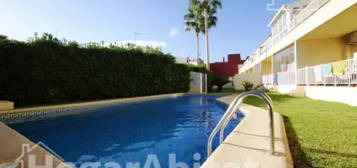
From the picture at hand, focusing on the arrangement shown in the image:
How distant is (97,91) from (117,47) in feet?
11.1

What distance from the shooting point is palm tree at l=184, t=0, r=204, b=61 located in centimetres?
2633

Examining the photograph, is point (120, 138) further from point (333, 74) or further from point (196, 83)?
point (196, 83)

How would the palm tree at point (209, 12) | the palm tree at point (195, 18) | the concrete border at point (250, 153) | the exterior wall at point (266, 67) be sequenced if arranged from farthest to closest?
the exterior wall at point (266, 67) → the palm tree at point (195, 18) → the palm tree at point (209, 12) → the concrete border at point (250, 153)

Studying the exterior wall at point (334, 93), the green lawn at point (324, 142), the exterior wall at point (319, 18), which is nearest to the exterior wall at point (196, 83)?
the exterior wall at point (319, 18)

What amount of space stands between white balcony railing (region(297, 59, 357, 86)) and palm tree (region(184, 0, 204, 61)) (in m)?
17.1

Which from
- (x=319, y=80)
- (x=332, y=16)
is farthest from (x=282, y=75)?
(x=332, y=16)

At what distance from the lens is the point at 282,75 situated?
53.9 feet

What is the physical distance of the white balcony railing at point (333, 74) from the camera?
844cm

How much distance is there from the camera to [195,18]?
27.8 meters

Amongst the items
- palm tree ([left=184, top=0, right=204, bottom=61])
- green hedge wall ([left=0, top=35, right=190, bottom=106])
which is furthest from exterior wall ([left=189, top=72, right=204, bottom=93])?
palm tree ([left=184, top=0, right=204, bottom=61])

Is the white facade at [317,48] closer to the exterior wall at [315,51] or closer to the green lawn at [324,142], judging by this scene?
the exterior wall at [315,51]

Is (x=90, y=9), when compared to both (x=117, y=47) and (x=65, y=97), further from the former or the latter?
(x=65, y=97)

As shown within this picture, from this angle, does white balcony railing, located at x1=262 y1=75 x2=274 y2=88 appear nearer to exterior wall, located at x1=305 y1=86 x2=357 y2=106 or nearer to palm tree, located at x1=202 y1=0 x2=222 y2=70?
palm tree, located at x1=202 y1=0 x2=222 y2=70

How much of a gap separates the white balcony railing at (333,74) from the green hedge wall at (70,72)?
10646 mm
